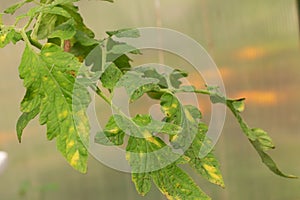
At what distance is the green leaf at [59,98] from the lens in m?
0.32

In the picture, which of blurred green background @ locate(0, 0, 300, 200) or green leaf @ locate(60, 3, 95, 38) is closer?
green leaf @ locate(60, 3, 95, 38)

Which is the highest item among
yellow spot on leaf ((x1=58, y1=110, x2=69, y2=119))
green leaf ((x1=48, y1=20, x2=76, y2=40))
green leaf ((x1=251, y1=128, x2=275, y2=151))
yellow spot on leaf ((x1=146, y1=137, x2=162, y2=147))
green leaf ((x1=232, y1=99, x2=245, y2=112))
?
green leaf ((x1=48, y1=20, x2=76, y2=40))

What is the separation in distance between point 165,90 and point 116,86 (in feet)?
0.13

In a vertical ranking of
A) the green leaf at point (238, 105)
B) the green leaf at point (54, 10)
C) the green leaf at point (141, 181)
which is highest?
the green leaf at point (54, 10)

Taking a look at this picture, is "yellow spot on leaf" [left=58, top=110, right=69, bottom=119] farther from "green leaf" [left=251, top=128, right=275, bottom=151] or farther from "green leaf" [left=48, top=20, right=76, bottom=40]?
"green leaf" [left=251, top=128, right=275, bottom=151]

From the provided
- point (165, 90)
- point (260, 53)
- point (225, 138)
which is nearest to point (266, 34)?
point (260, 53)

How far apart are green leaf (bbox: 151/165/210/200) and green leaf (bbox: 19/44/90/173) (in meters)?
0.05

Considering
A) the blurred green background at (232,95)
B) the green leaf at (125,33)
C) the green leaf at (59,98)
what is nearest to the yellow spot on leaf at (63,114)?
the green leaf at (59,98)

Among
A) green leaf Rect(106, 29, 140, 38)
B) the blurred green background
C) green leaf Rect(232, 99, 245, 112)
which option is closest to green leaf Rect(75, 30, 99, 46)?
green leaf Rect(106, 29, 140, 38)

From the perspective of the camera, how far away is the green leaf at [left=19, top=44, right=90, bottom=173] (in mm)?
317

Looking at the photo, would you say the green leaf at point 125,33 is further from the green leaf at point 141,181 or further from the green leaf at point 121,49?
the green leaf at point 141,181

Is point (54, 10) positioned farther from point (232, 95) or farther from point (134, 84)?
point (232, 95)

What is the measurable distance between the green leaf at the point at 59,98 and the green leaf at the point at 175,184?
0.16ft

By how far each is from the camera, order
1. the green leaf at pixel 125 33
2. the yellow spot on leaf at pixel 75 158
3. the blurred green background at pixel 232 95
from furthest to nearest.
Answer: the blurred green background at pixel 232 95, the green leaf at pixel 125 33, the yellow spot on leaf at pixel 75 158
